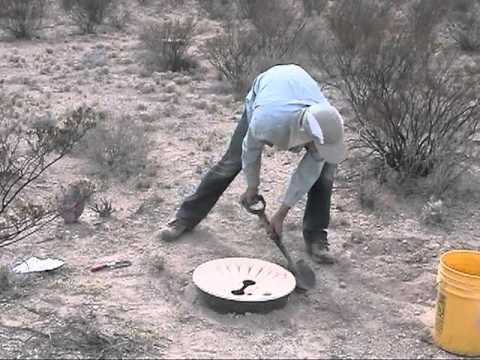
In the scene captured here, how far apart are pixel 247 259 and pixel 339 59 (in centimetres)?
449

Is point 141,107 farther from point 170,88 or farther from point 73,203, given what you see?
point 73,203

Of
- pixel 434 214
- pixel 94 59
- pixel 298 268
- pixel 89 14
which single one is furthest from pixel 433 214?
pixel 89 14

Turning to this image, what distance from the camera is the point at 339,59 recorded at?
952cm

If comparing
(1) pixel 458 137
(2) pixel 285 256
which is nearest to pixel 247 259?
(2) pixel 285 256

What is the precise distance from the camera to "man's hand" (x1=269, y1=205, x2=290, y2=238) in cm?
508

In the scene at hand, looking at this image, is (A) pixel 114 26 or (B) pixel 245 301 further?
(A) pixel 114 26

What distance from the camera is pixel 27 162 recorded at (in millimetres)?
6953

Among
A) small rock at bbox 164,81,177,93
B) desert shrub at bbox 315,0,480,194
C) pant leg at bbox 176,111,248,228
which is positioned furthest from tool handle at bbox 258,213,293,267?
small rock at bbox 164,81,177,93

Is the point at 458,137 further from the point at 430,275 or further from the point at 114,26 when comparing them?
the point at 114,26

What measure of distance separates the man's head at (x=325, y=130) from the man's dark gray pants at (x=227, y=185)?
0.83 metres

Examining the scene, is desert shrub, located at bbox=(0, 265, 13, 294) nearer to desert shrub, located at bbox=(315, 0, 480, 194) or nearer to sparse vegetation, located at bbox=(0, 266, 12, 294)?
sparse vegetation, located at bbox=(0, 266, 12, 294)

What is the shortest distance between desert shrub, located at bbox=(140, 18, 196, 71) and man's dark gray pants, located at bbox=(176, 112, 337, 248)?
241 inches

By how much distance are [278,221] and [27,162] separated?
8.57 feet

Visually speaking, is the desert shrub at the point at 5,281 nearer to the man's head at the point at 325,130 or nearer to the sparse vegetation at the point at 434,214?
the man's head at the point at 325,130
